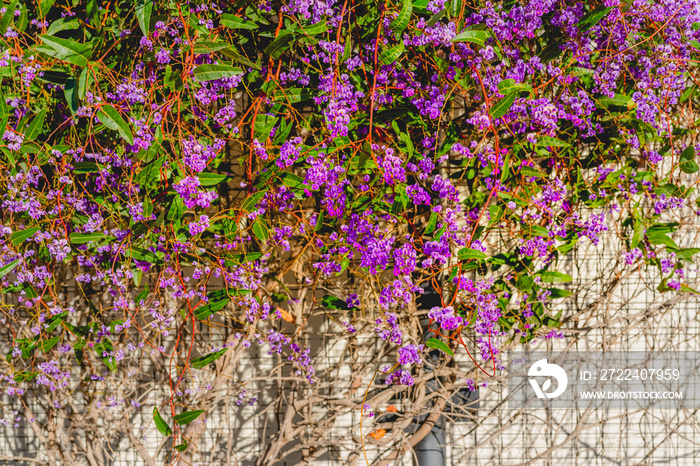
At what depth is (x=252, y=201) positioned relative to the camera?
1445 millimetres

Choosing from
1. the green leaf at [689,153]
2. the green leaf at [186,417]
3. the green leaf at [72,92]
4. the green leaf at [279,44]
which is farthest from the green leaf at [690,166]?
the green leaf at [72,92]

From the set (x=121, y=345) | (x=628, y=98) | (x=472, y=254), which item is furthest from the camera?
(x=121, y=345)

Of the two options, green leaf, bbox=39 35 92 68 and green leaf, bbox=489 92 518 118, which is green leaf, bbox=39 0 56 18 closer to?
green leaf, bbox=39 35 92 68

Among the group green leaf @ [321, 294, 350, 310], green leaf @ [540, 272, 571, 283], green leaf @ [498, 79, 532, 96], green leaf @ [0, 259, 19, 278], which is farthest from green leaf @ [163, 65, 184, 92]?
green leaf @ [540, 272, 571, 283]

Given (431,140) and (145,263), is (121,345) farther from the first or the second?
(431,140)

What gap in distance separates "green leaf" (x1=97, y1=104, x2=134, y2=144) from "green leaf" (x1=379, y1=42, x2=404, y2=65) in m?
0.82

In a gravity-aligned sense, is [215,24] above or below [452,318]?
above

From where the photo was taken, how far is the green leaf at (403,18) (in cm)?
134

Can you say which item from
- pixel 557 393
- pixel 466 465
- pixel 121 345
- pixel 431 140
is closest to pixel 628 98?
pixel 431 140

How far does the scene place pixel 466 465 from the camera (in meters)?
2.09

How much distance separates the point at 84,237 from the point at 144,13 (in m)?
0.75

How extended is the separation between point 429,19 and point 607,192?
98cm

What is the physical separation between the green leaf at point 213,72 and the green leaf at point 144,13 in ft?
0.58

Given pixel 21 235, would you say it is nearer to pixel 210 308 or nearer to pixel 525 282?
pixel 210 308
